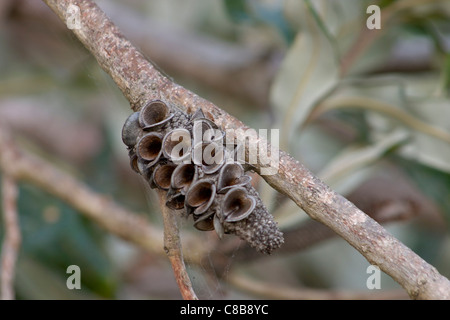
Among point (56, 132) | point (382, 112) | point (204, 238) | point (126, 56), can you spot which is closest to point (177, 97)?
point (126, 56)

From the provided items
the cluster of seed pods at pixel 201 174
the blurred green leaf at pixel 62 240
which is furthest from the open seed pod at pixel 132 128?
the blurred green leaf at pixel 62 240

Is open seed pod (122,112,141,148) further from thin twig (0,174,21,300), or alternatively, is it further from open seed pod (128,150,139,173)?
thin twig (0,174,21,300)

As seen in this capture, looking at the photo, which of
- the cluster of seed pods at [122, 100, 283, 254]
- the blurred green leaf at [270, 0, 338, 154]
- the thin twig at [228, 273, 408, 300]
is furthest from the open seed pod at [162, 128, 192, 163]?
the thin twig at [228, 273, 408, 300]

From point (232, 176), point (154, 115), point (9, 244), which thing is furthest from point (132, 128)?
point (9, 244)

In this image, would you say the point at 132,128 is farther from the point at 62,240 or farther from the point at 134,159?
the point at 62,240
